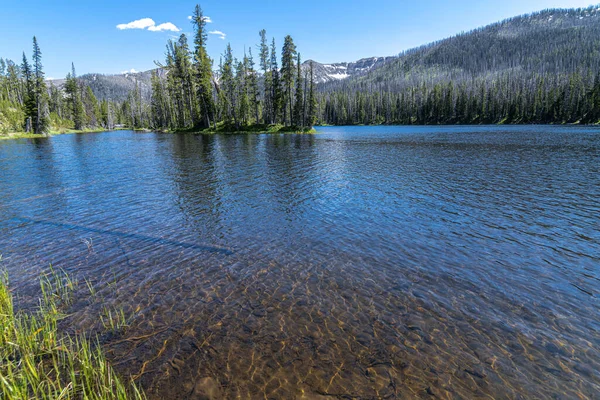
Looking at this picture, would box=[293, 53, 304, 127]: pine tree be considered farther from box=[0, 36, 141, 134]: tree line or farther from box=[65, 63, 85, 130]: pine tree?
box=[65, 63, 85, 130]: pine tree

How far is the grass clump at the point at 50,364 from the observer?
4883 mm

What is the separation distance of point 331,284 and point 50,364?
6849 millimetres

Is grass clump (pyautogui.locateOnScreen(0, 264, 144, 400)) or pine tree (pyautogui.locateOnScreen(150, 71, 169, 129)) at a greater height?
pine tree (pyautogui.locateOnScreen(150, 71, 169, 129))

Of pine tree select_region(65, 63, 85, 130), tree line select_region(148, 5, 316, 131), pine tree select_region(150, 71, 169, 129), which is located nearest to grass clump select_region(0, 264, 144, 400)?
tree line select_region(148, 5, 316, 131)

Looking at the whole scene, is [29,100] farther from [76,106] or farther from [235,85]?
[235,85]

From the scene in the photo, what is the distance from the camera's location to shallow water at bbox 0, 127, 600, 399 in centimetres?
605

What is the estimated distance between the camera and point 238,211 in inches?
652

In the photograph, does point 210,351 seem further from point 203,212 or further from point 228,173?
point 228,173

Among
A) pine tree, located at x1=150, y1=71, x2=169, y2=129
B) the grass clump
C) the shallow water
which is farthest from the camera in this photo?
pine tree, located at x1=150, y1=71, x2=169, y2=129

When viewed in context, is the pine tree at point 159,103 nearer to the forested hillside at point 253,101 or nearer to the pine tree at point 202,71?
the forested hillside at point 253,101

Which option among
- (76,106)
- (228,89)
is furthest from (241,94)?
(76,106)

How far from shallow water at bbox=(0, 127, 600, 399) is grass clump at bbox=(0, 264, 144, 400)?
463mm

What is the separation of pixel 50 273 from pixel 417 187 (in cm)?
2064

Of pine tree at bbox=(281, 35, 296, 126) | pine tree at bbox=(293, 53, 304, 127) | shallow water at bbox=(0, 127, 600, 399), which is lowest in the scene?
shallow water at bbox=(0, 127, 600, 399)
